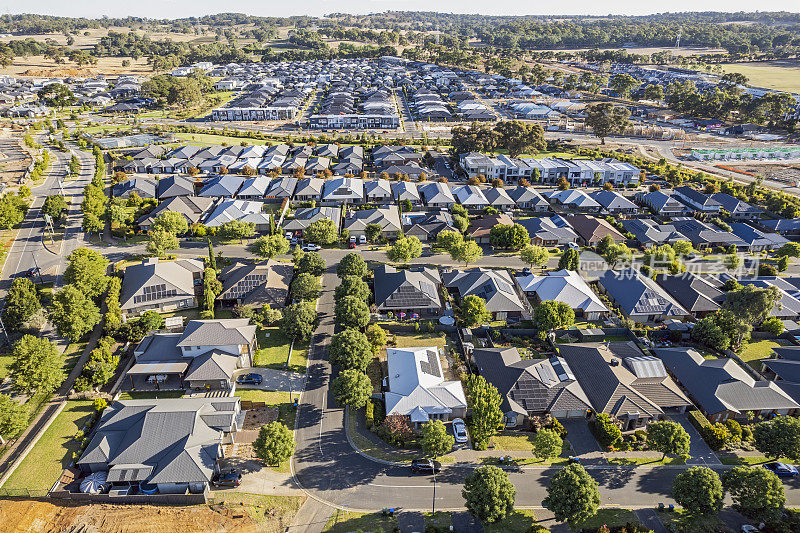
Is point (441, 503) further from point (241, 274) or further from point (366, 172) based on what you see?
point (366, 172)

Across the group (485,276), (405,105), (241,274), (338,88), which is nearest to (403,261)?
(485,276)

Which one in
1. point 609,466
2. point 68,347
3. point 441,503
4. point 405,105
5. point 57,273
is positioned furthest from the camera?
point 405,105

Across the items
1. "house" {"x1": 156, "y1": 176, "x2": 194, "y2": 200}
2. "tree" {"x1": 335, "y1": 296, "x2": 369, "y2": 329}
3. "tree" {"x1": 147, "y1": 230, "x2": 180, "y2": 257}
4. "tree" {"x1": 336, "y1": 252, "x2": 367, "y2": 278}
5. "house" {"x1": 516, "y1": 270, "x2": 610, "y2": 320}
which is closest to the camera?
"tree" {"x1": 335, "y1": 296, "x2": 369, "y2": 329}

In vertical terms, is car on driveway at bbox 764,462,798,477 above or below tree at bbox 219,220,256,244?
below

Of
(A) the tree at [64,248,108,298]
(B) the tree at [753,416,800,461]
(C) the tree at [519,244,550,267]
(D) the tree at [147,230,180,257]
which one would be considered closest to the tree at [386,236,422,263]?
(C) the tree at [519,244,550,267]

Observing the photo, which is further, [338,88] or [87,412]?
[338,88]

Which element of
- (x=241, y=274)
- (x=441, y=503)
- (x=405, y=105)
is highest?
(x=405, y=105)

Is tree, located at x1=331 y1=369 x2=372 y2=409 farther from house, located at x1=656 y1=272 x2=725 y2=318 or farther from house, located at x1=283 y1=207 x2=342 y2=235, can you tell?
house, located at x1=656 y1=272 x2=725 y2=318
